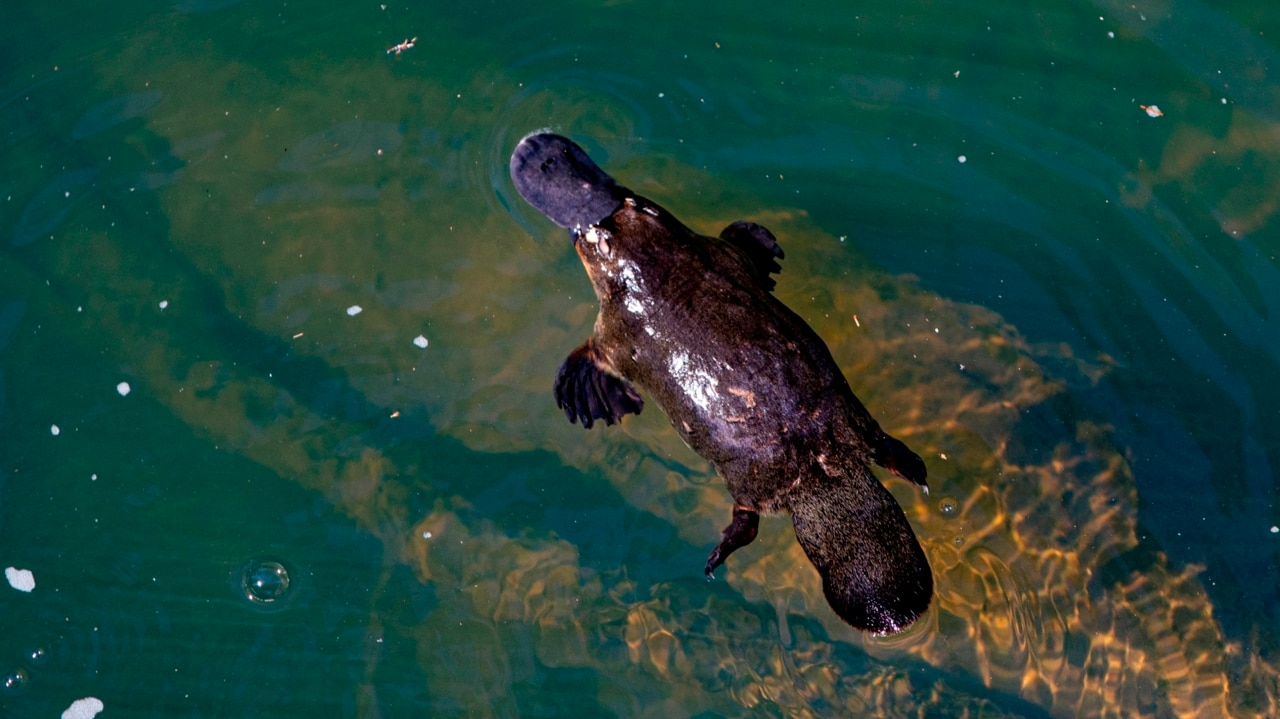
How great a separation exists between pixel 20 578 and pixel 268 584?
1.30 m

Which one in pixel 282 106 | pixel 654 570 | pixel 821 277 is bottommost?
pixel 654 570

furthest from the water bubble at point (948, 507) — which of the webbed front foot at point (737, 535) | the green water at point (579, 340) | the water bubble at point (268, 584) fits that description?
the water bubble at point (268, 584)

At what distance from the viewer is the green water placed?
14.9 feet

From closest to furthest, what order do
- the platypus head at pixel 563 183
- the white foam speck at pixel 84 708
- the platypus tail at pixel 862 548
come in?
1. the platypus tail at pixel 862 548
2. the platypus head at pixel 563 183
3. the white foam speck at pixel 84 708

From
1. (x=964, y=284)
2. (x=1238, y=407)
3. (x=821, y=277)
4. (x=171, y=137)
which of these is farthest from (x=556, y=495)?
(x=1238, y=407)

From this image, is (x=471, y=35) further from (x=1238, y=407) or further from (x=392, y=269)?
(x=1238, y=407)

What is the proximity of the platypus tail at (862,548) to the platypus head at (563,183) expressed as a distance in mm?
1492

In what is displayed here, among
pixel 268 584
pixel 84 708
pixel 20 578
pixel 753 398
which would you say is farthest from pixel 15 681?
pixel 753 398

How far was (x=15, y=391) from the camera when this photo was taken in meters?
4.88

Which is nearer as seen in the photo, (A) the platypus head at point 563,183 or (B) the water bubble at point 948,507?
(A) the platypus head at point 563,183

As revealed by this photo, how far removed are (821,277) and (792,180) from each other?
20.4 inches

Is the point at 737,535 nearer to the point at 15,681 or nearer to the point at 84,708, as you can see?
the point at 84,708

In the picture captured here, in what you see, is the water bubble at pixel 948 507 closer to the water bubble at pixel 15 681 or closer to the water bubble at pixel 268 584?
the water bubble at pixel 268 584

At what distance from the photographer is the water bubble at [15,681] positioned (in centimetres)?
472
